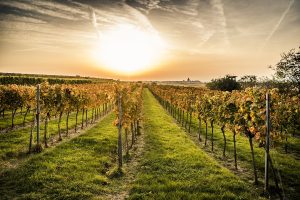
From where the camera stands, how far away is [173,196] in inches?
476

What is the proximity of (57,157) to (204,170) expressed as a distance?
9.06 m

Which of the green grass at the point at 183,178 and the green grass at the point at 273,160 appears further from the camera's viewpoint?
the green grass at the point at 273,160

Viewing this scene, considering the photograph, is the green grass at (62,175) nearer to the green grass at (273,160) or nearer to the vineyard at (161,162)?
the vineyard at (161,162)

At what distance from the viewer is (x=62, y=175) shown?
14.4m

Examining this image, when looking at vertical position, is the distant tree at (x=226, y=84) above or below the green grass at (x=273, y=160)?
above

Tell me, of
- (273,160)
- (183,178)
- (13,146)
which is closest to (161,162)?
(183,178)

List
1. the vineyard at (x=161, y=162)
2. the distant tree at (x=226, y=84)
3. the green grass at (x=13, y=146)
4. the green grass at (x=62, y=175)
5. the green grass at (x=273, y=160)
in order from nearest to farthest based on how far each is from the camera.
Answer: the green grass at (x=62, y=175), the vineyard at (x=161, y=162), the green grass at (x=273, y=160), the green grass at (x=13, y=146), the distant tree at (x=226, y=84)

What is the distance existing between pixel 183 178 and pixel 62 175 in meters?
6.30

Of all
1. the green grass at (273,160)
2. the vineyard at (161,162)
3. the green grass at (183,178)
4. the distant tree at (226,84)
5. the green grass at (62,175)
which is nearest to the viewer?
the green grass at (183,178)

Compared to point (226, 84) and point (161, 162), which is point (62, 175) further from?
point (226, 84)

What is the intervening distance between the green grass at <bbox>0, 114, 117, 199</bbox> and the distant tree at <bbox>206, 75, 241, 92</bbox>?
2907 inches

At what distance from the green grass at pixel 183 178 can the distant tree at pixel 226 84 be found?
234 feet

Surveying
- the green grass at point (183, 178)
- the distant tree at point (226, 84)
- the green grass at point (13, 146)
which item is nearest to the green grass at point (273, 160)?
the green grass at point (183, 178)

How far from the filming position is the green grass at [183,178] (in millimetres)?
12352
